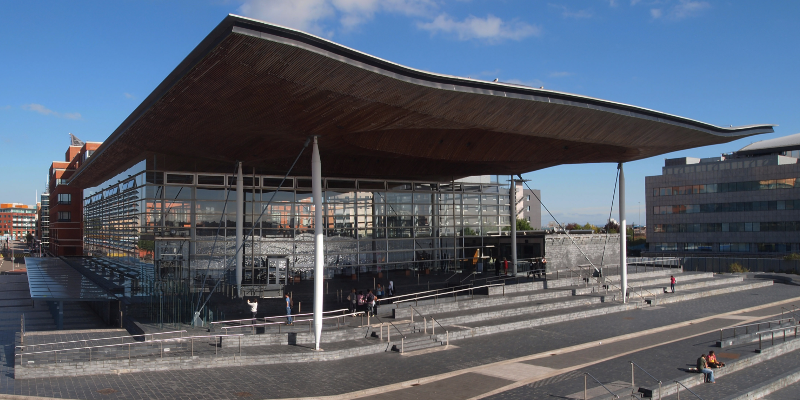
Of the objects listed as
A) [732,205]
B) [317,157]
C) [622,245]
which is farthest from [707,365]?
[732,205]

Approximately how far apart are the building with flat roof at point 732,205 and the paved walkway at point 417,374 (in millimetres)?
49043

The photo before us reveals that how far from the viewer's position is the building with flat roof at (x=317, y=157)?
15422 mm

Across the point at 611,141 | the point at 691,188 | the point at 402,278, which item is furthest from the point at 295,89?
the point at 691,188

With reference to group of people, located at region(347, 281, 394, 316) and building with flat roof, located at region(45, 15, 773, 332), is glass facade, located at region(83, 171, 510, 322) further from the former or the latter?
group of people, located at region(347, 281, 394, 316)

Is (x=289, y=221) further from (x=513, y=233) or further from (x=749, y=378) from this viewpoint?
(x=749, y=378)

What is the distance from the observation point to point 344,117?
1828 cm

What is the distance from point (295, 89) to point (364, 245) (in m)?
21.1

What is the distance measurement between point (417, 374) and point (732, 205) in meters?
63.4

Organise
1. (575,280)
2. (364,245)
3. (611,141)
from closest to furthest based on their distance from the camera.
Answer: (611,141) → (575,280) → (364,245)

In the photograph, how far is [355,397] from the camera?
1321 cm

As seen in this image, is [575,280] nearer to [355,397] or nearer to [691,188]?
[355,397]

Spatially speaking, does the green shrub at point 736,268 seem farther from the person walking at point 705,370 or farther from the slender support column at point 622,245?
the person walking at point 705,370

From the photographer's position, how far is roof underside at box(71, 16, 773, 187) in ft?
46.7

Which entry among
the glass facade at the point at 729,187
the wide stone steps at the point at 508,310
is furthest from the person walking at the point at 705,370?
the glass facade at the point at 729,187
